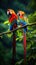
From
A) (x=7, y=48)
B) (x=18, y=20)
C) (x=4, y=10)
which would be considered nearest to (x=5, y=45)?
(x=7, y=48)

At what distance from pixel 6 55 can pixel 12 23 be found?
392 cm

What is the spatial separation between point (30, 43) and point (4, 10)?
4.42 m

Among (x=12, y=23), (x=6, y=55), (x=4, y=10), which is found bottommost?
(x=6, y=55)

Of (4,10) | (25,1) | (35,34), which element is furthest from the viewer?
(25,1)

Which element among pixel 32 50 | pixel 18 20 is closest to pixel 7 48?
pixel 32 50

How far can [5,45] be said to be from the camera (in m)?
7.60

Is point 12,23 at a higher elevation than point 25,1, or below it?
below

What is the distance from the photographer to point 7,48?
760cm

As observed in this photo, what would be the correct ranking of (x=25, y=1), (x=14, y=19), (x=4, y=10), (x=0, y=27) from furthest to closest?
1. (x=25, y=1)
2. (x=4, y=10)
3. (x=0, y=27)
4. (x=14, y=19)

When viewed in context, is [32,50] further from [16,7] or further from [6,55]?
[16,7]

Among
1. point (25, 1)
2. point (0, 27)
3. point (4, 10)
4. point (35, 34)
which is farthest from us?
point (25, 1)

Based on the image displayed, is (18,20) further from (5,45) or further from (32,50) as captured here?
(5,45)

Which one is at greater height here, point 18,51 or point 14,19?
point 14,19

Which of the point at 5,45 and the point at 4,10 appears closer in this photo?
the point at 5,45
